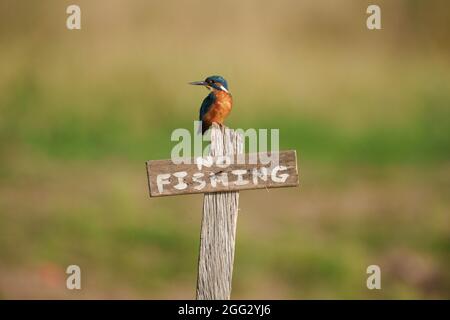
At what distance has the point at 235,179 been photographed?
2906mm

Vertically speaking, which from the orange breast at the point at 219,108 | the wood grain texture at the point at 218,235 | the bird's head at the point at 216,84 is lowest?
the wood grain texture at the point at 218,235

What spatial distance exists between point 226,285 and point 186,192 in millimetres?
405

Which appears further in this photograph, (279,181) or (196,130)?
(196,130)

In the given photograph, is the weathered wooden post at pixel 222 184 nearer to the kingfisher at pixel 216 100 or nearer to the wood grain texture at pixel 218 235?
the wood grain texture at pixel 218 235

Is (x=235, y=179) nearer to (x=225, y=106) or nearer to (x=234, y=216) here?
(x=234, y=216)

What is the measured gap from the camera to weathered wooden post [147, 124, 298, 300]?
113 inches

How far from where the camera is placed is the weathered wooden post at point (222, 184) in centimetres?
288

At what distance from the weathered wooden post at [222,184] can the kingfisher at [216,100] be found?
956 mm

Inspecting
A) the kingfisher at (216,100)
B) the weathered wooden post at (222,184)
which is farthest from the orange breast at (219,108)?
the weathered wooden post at (222,184)

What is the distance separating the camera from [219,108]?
3893mm

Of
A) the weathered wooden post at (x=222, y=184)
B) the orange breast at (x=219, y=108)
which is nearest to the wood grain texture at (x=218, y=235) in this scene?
the weathered wooden post at (x=222, y=184)

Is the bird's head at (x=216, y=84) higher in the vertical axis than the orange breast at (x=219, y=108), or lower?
higher

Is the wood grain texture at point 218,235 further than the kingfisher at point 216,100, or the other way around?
the kingfisher at point 216,100
